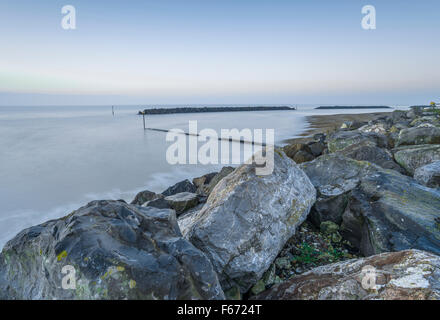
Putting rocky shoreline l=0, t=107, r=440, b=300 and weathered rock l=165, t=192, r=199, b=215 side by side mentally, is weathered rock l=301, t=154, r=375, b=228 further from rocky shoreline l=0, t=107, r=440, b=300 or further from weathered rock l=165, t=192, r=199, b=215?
weathered rock l=165, t=192, r=199, b=215

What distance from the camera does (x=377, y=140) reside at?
930cm

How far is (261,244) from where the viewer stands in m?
3.35

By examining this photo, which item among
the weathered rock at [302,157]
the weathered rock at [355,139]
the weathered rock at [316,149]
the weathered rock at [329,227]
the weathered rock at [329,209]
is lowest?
the weathered rock at [329,227]

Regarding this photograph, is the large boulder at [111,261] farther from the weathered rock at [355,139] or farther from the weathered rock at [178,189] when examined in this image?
the weathered rock at [355,139]

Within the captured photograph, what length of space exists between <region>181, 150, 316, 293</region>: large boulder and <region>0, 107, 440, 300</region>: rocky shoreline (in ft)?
0.05

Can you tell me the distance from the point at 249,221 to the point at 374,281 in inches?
60.4

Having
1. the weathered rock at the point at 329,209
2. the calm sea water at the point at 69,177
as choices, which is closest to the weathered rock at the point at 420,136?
the weathered rock at the point at 329,209

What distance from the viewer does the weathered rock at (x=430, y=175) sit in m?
5.00

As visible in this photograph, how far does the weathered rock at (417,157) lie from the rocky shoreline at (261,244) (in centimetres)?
112

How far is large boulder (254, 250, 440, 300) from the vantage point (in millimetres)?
2146

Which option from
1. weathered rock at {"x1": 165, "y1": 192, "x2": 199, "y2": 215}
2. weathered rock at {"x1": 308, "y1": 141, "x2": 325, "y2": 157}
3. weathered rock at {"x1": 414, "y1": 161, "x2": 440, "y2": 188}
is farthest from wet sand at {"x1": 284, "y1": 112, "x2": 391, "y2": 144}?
weathered rock at {"x1": 165, "y1": 192, "x2": 199, "y2": 215}

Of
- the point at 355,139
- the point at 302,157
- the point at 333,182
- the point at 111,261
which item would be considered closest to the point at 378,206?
the point at 333,182
